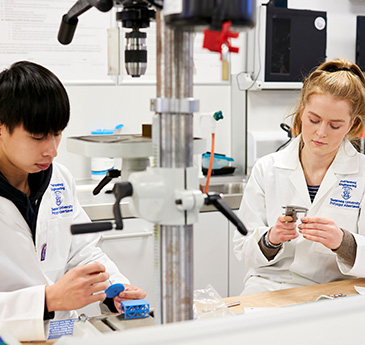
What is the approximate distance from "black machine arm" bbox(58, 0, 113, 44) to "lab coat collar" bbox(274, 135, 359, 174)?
3.99 feet

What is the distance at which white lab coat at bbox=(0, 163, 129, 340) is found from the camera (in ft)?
4.36

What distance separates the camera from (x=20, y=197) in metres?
1.60

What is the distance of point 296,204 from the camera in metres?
2.11

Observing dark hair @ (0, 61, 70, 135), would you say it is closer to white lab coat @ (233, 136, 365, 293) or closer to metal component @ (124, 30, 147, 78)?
metal component @ (124, 30, 147, 78)

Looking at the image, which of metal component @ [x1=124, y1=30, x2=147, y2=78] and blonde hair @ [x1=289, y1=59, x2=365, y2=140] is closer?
metal component @ [x1=124, y1=30, x2=147, y2=78]

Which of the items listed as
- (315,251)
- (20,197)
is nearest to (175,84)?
(20,197)

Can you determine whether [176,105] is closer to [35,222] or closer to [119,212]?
[119,212]

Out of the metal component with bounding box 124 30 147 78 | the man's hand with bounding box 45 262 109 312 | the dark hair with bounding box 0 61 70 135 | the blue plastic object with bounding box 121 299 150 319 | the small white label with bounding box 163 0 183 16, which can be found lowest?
the blue plastic object with bounding box 121 299 150 319

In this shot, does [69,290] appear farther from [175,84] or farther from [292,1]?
[292,1]

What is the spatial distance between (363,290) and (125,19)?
48.7 inches

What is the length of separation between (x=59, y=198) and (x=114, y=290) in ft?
1.43

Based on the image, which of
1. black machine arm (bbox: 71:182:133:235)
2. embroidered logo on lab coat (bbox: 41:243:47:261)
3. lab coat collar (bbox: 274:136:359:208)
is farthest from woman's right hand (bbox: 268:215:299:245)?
black machine arm (bbox: 71:182:133:235)

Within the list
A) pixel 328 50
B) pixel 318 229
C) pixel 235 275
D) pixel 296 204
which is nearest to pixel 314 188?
pixel 296 204

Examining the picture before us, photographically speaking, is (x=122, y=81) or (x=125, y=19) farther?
(x=122, y=81)
